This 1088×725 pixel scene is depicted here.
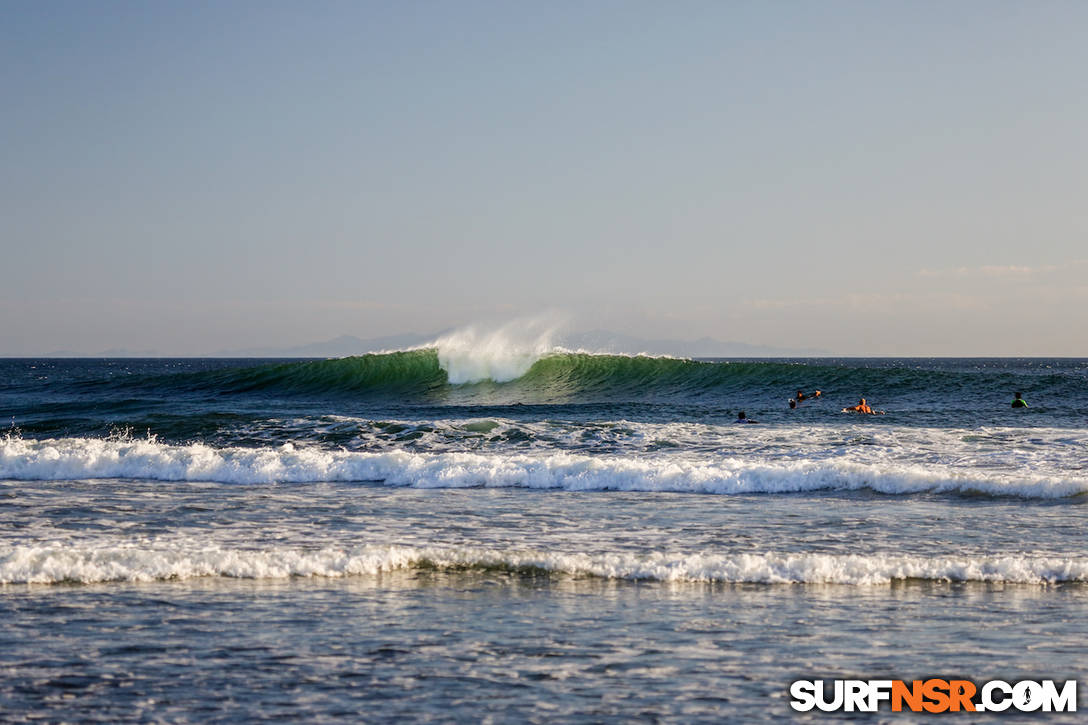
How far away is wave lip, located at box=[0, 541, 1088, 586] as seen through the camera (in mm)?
8211

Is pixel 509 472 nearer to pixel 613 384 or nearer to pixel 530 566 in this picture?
pixel 530 566

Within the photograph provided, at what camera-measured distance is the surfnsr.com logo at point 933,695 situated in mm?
5168

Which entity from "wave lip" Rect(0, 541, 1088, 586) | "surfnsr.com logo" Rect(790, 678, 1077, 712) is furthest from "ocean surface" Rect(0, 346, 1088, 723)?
"surfnsr.com logo" Rect(790, 678, 1077, 712)

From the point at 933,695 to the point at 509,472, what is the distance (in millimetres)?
10103

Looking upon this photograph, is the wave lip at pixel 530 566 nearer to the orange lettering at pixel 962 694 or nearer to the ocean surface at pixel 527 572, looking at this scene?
the ocean surface at pixel 527 572

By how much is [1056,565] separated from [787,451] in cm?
982

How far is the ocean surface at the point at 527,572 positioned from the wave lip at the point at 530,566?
3 centimetres

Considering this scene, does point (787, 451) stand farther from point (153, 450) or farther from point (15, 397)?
point (15, 397)

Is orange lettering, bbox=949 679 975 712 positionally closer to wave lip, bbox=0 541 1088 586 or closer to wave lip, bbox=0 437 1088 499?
wave lip, bbox=0 541 1088 586

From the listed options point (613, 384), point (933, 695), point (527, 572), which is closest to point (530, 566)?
point (527, 572)

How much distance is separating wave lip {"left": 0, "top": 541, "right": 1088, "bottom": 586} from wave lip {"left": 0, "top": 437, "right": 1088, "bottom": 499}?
5.21 metres

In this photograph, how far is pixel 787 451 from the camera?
1838 cm

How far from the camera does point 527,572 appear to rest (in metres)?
8.49

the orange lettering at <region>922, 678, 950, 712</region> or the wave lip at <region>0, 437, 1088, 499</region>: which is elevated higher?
the wave lip at <region>0, 437, 1088, 499</region>
